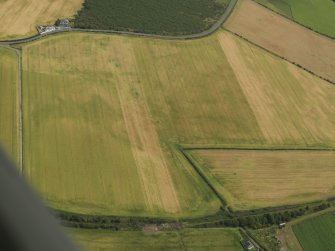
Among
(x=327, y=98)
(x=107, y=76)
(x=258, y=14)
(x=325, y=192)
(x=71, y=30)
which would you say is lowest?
(x=325, y=192)

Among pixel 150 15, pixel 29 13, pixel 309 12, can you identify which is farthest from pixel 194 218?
pixel 309 12

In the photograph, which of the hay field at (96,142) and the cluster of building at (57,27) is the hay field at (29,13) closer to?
the cluster of building at (57,27)

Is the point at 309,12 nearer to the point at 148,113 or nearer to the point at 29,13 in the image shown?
the point at 148,113

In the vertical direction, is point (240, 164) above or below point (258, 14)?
below

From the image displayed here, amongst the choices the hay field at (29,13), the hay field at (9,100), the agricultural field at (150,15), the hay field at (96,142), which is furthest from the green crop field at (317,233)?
the hay field at (29,13)

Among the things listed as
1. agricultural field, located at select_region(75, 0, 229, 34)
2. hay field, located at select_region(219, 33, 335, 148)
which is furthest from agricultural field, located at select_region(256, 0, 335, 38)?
hay field, located at select_region(219, 33, 335, 148)

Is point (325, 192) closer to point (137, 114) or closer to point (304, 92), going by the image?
point (304, 92)

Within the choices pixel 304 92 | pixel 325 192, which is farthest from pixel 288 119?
pixel 325 192
